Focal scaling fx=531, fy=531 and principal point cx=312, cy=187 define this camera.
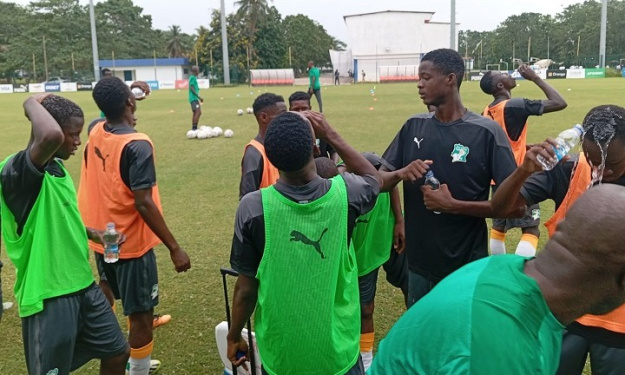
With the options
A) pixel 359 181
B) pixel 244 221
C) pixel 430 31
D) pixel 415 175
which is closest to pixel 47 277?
pixel 244 221

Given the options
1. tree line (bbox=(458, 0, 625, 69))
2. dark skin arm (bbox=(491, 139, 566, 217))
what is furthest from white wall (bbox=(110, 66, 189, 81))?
dark skin arm (bbox=(491, 139, 566, 217))

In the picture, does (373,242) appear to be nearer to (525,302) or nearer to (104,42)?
(525,302)

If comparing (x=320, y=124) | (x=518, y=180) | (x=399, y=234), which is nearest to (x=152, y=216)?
(x=320, y=124)

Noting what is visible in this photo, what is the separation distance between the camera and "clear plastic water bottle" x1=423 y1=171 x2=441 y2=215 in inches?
135

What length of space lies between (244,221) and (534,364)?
1510 millimetres

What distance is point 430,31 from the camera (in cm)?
7488

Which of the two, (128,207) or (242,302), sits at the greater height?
(128,207)

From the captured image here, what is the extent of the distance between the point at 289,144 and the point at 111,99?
6.65 ft

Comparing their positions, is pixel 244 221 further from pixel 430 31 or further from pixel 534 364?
pixel 430 31

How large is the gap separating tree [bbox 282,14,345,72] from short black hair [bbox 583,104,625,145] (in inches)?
3217

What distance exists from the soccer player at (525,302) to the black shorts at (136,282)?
9.41ft

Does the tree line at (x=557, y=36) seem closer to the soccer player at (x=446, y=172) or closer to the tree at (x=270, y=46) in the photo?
the tree at (x=270, y=46)

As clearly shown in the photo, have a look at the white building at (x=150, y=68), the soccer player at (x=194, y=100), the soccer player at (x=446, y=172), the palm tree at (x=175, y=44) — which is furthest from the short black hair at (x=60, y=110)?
the palm tree at (x=175, y=44)

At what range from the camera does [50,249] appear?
3014 millimetres
